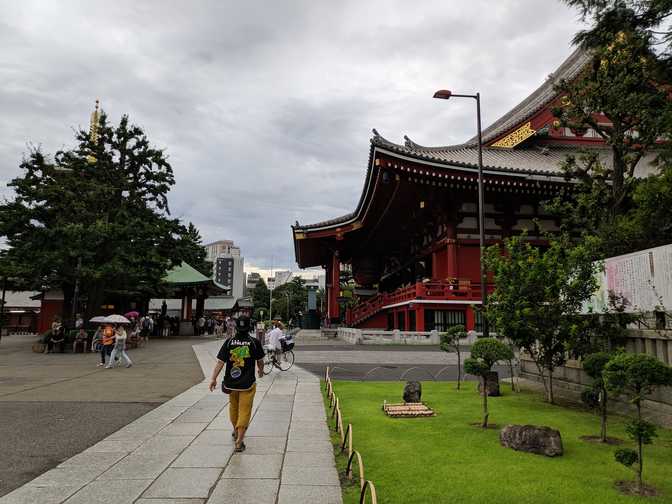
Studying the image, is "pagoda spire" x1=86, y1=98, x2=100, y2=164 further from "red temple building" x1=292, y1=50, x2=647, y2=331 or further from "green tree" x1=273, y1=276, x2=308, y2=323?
"green tree" x1=273, y1=276, x2=308, y2=323

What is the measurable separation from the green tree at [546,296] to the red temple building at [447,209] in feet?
39.5

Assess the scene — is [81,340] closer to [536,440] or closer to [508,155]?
[536,440]

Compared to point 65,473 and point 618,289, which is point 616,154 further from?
point 65,473

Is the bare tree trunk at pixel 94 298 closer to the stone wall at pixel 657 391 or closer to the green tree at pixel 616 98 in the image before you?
the green tree at pixel 616 98

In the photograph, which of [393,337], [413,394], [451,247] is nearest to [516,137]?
[451,247]

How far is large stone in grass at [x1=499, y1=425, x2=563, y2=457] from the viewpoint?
602 cm

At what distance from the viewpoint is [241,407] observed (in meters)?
6.52

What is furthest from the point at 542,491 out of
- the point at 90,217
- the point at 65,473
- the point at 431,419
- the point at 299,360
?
the point at 90,217

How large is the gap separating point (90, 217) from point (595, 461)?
2460 cm

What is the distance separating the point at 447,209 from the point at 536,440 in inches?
801

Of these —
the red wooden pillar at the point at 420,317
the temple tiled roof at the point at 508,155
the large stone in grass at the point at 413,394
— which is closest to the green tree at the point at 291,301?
the temple tiled roof at the point at 508,155

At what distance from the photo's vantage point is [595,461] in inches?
229

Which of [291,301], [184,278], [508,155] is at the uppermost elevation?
[508,155]

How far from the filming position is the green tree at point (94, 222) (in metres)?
22.4
